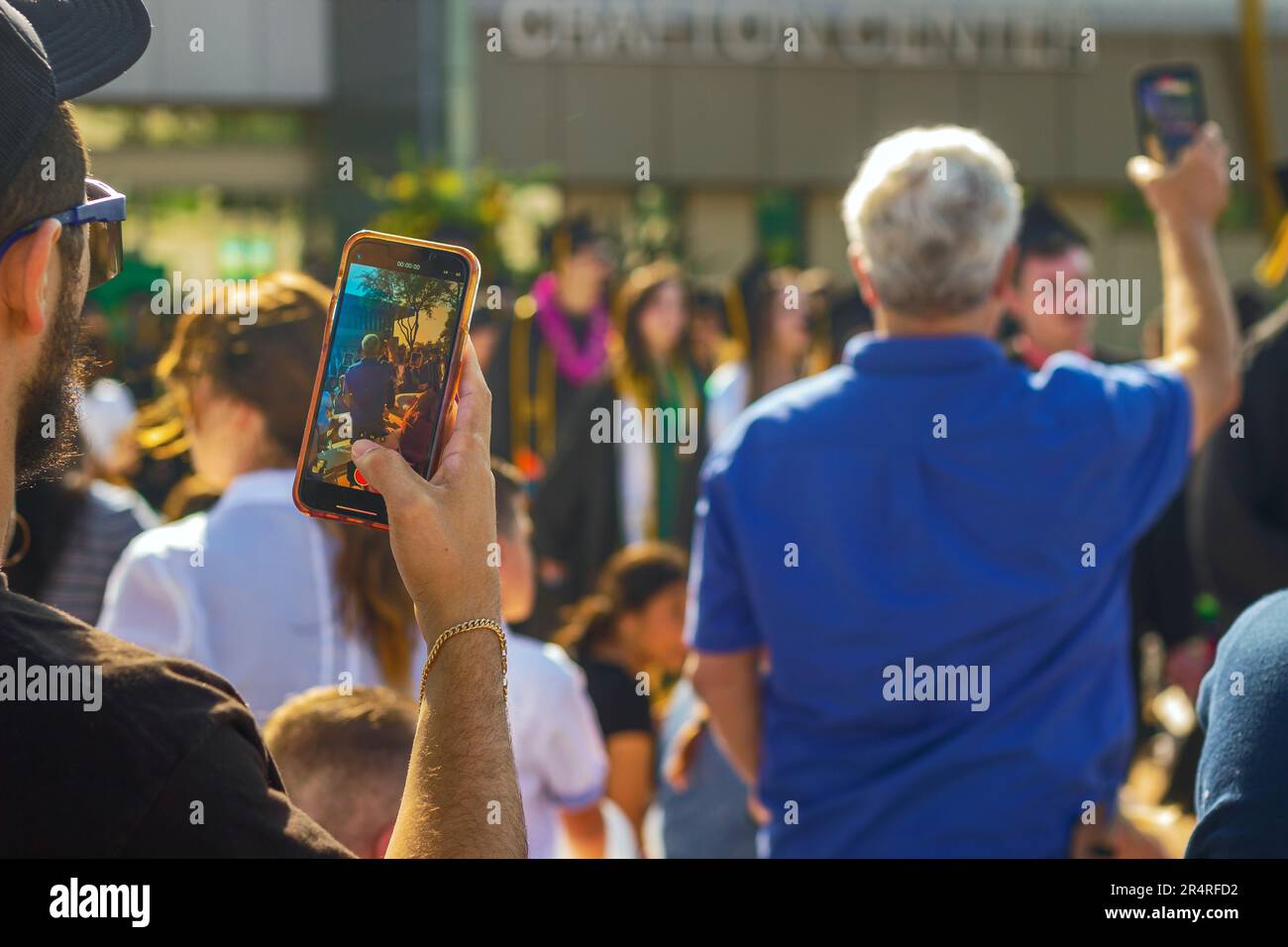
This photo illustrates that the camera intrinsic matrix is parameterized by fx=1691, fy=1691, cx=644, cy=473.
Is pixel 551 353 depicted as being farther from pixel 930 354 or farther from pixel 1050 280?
pixel 930 354

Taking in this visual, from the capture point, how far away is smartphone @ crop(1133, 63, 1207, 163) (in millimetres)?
2963

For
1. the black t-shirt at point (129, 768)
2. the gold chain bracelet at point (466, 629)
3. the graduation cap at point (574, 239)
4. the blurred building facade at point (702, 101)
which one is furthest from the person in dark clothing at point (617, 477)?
the blurred building facade at point (702, 101)

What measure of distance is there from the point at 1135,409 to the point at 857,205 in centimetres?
54

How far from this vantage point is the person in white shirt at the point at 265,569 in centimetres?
272

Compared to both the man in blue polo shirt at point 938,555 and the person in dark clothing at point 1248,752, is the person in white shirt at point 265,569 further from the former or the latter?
the person in dark clothing at point 1248,752

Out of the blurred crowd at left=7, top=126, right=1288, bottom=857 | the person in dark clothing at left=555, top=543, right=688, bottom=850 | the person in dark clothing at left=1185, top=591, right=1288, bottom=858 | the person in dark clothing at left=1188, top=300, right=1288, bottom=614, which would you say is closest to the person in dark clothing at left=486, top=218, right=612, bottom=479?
the blurred crowd at left=7, top=126, right=1288, bottom=857

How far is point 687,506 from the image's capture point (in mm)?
6598

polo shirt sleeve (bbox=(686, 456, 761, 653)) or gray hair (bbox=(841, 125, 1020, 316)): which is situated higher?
gray hair (bbox=(841, 125, 1020, 316))

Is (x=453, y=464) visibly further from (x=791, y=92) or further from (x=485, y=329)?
(x=791, y=92)

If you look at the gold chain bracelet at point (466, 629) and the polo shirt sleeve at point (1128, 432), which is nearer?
the gold chain bracelet at point (466, 629)

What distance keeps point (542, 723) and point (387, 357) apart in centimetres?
167

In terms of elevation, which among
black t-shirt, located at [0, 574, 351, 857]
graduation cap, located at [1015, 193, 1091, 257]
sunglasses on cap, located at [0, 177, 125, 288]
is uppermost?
sunglasses on cap, located at [0, 177, 125, 288]

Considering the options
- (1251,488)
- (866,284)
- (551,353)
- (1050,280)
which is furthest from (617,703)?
(551,353)

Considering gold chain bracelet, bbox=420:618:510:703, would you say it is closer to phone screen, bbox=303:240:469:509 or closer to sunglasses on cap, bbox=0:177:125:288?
phone screen, bbox=303:240:469:509
